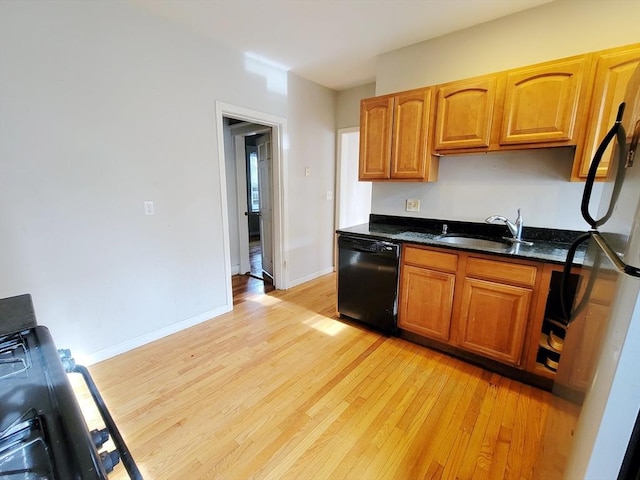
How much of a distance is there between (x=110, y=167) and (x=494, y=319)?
295cm

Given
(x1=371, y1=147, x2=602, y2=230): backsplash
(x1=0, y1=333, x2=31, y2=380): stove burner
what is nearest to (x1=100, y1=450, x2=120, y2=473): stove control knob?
(x1=0, y1=333, x2=31, y2=380): stove burner

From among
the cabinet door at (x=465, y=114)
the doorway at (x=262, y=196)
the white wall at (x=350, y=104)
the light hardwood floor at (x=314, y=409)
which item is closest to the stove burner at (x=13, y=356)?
the light hardwood floor at (x=314, y=409)

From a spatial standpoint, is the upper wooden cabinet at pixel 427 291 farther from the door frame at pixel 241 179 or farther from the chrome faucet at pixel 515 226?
the door frame at pixel 241 179

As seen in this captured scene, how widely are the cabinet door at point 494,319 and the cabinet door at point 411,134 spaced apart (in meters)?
1.03

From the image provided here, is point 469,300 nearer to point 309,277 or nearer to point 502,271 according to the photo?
point 502,271

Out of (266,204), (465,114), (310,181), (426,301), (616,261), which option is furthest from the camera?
(266,204)

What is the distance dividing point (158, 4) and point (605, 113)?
3015 mm

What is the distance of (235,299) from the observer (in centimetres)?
337

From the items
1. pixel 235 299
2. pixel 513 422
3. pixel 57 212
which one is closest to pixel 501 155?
pixel 513 422

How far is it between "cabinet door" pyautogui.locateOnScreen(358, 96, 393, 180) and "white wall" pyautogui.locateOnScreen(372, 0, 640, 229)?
0.35 m

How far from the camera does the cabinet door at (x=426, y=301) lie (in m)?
2.17

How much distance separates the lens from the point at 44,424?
55 centimetres

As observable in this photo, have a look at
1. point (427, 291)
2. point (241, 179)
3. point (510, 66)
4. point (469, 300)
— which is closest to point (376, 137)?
point (510, 66)

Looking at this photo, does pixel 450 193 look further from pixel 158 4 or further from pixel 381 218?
pixel 158 4
